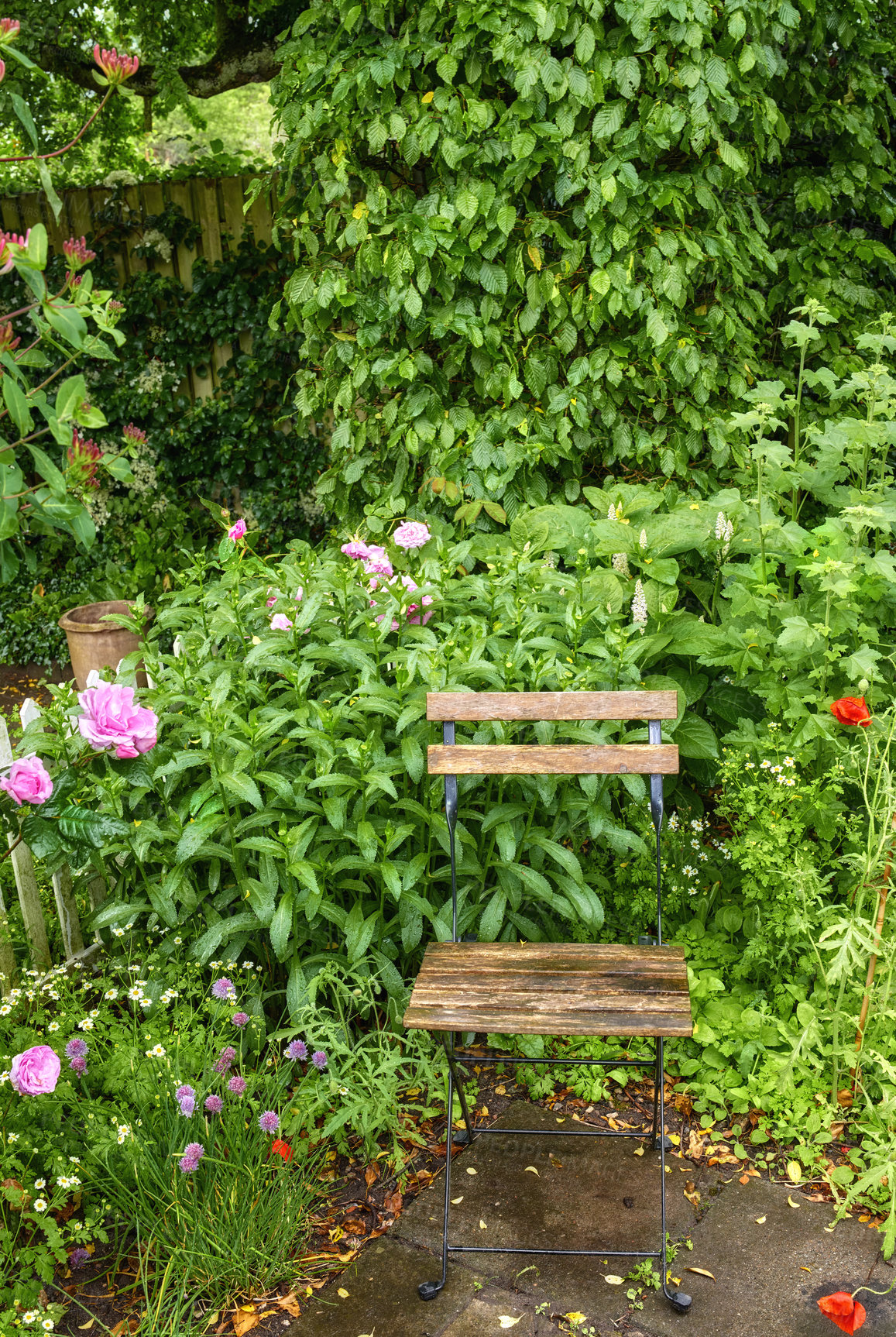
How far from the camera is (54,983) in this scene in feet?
9.21

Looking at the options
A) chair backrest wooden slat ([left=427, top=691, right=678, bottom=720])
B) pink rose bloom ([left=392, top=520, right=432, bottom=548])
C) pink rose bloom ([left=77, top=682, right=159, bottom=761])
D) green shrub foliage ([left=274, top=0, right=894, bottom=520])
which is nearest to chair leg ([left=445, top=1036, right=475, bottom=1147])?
chair backrest wooden slat ([left=427, top=691, right=678, bottom=720])

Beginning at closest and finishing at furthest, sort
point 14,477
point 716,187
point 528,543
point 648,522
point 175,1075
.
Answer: point 14,477 → point 175,1075 → point 528,543 → point 648,522 → point 716,187

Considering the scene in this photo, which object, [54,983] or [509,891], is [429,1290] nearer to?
[509,891]

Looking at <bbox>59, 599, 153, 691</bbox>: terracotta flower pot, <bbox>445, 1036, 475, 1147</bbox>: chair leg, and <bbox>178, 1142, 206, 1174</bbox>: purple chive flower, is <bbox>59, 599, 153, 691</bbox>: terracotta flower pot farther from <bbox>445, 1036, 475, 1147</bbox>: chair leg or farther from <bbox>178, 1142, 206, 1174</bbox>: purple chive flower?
<bbox>178, 1142, 206, 1174</bbox>: purple chive flower

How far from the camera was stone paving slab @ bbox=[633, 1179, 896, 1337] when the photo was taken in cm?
221

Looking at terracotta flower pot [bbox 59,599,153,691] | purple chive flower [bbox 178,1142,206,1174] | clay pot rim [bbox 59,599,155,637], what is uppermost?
purple chive flower [bbox 178,1142,206,1174]

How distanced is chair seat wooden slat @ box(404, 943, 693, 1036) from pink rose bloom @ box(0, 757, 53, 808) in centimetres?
89

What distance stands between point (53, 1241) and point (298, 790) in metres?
1.18

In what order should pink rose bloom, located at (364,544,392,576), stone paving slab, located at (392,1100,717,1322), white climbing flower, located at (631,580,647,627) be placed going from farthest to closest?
pink rose bloom, located at (364,544,392,576) < white climbing flower, located at (631,580,647,627) < stone paving slab, located at (392,1100,717,1322)

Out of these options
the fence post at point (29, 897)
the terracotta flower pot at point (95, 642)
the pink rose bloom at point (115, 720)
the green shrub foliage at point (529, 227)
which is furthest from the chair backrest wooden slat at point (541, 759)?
the terracotta flower pot at point (95, 642)

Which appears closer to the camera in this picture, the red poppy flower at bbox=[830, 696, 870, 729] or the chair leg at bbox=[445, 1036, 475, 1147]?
the chair leg at bbox=[445, 1036, 475, 1147]

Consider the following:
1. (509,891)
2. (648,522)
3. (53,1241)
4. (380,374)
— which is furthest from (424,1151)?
(380,374)

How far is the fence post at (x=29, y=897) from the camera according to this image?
2.92 metres

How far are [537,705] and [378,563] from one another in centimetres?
83
